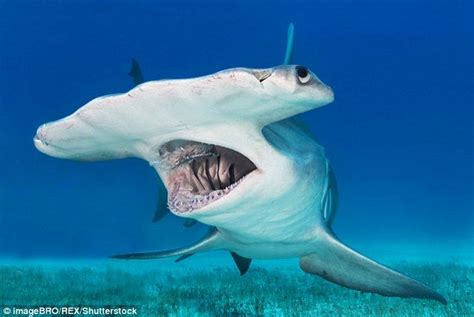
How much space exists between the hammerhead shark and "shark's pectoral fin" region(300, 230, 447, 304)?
13mm

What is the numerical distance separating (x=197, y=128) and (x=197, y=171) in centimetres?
60

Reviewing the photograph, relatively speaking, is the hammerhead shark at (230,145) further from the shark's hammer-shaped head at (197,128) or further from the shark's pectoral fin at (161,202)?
the shark's pectoral fin at (161,202)

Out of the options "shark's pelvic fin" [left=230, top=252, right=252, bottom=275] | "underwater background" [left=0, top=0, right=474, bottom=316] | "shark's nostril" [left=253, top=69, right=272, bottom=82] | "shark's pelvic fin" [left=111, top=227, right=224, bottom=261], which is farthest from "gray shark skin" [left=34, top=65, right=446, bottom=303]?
"underwater background" [left=0, top=0, right=474, bottom=316]

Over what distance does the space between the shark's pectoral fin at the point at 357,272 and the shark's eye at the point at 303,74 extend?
2281mm

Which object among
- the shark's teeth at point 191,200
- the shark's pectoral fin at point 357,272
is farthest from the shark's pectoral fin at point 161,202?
the shark's teeth at point 191,200

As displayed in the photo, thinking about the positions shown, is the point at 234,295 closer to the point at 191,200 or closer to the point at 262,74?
the point at 191,200

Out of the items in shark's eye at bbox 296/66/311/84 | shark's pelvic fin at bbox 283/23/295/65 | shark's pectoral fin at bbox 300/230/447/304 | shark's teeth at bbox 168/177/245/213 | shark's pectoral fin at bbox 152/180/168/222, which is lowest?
shark's pectoral fin at bbox 152/180/168/222

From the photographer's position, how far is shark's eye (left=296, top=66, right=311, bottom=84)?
6.72 feet

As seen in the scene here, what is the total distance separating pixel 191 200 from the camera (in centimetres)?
269

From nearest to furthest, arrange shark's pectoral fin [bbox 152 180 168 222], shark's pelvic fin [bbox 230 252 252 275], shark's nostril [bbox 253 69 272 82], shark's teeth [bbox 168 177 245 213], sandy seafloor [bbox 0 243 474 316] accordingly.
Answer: shark's nostril [bbox 253 69 272 82] → shark's teeth [bbox 168 177 245 213] → shark's pelvic fin [bbox 230 252 252 275] → sandy seafloor [bbox 0 243 474 316] → shark's pectoral fin [bbox 152 180 168 222]

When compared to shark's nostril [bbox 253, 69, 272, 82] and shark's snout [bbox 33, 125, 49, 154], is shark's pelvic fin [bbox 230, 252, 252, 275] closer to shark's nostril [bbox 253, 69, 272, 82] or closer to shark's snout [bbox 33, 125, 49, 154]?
shark's snout [bbox 33, 125, 49, 154]

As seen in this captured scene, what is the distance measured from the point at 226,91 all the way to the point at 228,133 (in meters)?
0.41

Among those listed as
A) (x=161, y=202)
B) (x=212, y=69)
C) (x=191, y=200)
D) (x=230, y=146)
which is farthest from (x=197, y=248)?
(x=212, y=69)

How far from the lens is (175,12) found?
4594 cm
